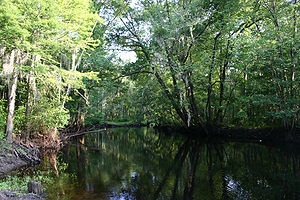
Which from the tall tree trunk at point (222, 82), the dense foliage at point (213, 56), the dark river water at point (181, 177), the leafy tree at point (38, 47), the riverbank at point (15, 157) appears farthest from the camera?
the tall tree trunk at point (222, 82)

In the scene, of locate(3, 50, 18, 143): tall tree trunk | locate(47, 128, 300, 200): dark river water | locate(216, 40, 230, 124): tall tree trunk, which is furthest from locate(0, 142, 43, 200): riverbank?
locate(216, 40, 230, 124): tall tree trunk

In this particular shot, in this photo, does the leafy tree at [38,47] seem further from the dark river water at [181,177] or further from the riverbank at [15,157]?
the dark river water at [181,177]

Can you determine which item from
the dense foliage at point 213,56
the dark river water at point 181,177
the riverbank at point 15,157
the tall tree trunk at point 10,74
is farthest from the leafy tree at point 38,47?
the dense foliage at point 213,56

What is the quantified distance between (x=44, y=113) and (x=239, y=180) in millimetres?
9924

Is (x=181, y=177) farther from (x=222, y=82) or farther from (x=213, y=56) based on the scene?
(x=222, y=82)

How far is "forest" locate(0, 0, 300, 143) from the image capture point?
39.4ft

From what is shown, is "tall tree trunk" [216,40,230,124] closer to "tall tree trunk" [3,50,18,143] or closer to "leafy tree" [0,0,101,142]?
"leafy tree" [0,0,101,142]

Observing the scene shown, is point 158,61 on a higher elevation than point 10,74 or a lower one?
higher

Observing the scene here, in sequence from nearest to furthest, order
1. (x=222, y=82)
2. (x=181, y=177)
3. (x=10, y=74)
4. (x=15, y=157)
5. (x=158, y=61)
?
(x=181, y=177), (x=15, y=157), (x=10, y=74), (x=158, y=61), (x=222, y=82)

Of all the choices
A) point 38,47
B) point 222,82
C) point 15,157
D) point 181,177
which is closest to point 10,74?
point 38,47

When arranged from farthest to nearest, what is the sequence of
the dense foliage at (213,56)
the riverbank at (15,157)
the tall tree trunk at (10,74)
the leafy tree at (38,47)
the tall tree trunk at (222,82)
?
the tall tree trunk at (222,82) → the dense foliage at (213,56) → the tall tree trunk at (10,74) → the riverbank at (15,157) → the leafy tree at (38,47)

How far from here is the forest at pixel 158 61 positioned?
12016mm

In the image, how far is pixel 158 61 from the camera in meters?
20.5

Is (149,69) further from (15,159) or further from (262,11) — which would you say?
(15,159)
